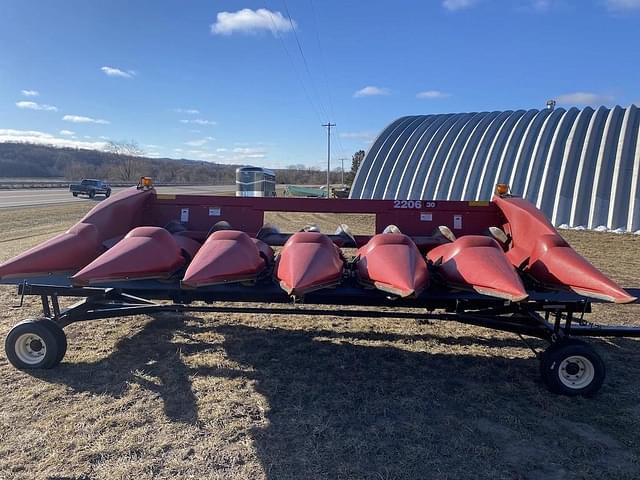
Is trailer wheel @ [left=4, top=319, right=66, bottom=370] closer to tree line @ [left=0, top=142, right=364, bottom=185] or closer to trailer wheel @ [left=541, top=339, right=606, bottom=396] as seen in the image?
trailer wheel @ [left=541, top=339, right=606, bottom=396]

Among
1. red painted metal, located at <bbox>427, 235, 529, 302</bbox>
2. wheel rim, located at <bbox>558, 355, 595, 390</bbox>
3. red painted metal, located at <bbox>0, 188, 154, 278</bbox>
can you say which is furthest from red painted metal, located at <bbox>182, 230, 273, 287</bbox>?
wheel rim, located at <bbox>558, 355, 595, 390</bbox>

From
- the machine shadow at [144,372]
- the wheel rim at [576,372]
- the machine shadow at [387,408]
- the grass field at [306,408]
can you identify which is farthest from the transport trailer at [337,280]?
the machine shadow at [387,408]

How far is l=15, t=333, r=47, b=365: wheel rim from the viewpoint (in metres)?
3.69

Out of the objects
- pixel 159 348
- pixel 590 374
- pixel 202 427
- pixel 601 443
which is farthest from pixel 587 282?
pixel 159 348

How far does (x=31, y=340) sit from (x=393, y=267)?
3.04 metres

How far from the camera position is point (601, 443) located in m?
2.80

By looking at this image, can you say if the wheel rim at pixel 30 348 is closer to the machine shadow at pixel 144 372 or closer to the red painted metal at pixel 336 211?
the machine shadow at pixel 144 372

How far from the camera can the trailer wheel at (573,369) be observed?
11.1 feet

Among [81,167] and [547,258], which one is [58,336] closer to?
[547,258]

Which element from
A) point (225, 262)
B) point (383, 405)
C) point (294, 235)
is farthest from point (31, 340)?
point (383, 405)

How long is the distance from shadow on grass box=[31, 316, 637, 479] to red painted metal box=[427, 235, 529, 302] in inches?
33.6

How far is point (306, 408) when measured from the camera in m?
3.16

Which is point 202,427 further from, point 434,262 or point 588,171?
point 588,171

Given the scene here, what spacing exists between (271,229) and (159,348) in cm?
160
